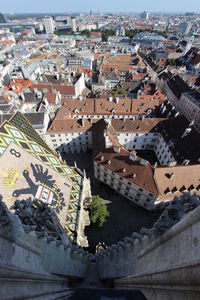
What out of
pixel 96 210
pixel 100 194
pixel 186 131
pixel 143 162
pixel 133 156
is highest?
pixel 186 131

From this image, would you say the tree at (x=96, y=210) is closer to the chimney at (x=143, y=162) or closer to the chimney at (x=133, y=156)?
the chimney at (x=133, y=156)

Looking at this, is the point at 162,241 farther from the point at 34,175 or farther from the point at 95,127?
the point at 95,127

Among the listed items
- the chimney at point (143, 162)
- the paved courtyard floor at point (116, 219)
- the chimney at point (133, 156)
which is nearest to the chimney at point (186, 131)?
the chimney at point (143, 162)

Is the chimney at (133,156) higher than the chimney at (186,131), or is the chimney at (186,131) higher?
the chimney at (186,131)

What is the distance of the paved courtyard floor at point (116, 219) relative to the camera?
28484mm

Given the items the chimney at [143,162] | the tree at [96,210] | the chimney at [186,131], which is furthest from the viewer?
the chimney at [186,131]

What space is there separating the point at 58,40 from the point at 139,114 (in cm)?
15588

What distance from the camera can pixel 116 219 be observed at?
102 feet

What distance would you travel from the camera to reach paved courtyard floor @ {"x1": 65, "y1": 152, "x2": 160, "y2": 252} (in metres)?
28.5

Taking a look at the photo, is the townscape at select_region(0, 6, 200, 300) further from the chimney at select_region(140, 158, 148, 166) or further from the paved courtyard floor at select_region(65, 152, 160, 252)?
the chimney at select_region(140, 158, 148, 166)

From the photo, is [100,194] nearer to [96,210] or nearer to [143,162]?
[96,210]

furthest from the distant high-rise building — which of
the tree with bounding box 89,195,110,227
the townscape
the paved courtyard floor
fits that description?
the tree with bounding box 89,195,110,227

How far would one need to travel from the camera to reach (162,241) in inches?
206

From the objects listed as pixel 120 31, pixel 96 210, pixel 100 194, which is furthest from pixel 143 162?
pixel 120 31
